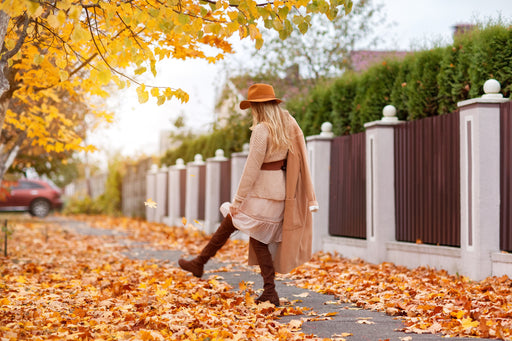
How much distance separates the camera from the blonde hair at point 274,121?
591 centimetres

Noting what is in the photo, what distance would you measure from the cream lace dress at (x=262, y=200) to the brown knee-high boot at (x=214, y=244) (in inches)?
18.9

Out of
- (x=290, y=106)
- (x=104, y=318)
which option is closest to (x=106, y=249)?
(x=290, y=106)

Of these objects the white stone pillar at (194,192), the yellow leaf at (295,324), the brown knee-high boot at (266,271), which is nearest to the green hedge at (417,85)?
the brown knee-high boot at (266,271)

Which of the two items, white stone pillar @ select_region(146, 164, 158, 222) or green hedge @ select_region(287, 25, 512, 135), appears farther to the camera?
white stone pillar @ select_region(146, 164, 158, 222)

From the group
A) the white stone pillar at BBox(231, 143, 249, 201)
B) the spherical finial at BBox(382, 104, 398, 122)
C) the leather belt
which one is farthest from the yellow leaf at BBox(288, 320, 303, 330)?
the white stone pillar at BBox(231, 143, 249, 201)

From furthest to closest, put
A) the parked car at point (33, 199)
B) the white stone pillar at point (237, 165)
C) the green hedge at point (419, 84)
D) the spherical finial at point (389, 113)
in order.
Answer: the parked car at point (33, 199)
the white stone pillar at point (237, 165)
the spherical finial at point (389, 113)
the green hedge at point (419, 84)

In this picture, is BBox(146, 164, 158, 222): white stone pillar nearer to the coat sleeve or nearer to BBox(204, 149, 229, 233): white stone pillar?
BBox(204, 149, 229, 233): white stone pillar

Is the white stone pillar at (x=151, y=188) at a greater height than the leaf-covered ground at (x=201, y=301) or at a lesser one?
greater

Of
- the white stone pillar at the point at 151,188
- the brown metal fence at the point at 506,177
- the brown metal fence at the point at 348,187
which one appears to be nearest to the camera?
the brown metal fence at the point at 506,177

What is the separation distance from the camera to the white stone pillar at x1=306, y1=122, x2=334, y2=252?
37.9ft

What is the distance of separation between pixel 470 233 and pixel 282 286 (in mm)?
2261

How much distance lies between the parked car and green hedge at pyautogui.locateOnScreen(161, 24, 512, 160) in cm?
1737

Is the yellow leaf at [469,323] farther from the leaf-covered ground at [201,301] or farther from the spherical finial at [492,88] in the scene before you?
the spherical finial at [492,88]

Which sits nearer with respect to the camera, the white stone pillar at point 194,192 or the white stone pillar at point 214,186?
the white stone pillar at point 214,186
